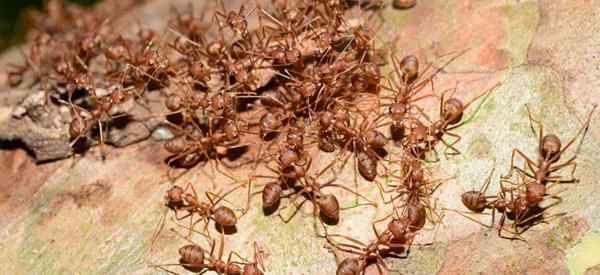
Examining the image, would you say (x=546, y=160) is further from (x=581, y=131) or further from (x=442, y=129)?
(x=442, y=129)

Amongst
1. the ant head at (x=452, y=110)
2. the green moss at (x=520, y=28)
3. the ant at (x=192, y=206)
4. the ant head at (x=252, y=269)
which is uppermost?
the green moss at (x=520, y=28)

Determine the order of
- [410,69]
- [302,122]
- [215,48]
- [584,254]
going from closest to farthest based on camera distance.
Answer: [584,254]
[410,69]
[302,122]
[215,48]

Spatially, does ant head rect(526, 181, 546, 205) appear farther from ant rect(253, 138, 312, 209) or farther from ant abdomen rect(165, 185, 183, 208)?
ant abdomen rect(165, 185, 183, 208)

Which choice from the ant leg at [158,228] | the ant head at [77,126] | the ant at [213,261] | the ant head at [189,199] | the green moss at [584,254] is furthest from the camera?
the ant head at [77,126]

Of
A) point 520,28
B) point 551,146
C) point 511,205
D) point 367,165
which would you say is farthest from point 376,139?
point 520,28

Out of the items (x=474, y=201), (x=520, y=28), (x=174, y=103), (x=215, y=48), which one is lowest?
(x=174, y=103)

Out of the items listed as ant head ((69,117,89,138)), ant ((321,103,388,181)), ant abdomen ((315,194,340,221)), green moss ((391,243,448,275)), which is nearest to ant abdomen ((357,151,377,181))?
ant ((321,103,388,181))

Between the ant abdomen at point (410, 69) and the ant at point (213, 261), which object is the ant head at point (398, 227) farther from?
the ant abdomen at point (410, 69)

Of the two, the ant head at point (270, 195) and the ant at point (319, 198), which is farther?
the ant head at point (270, 195)

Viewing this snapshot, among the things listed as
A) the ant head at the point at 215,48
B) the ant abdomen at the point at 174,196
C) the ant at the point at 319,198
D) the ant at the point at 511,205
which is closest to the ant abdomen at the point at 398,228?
the ant at the point at 319,198
